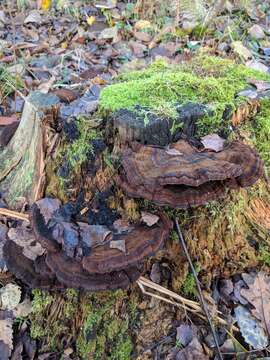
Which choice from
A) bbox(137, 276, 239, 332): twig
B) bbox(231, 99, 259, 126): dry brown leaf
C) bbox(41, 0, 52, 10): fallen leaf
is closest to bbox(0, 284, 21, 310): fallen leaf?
bbox(137, 276, 239, 332): twig

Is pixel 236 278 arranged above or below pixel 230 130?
below

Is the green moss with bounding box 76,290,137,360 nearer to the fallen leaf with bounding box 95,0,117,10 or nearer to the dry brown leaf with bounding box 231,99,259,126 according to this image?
the dry brown leaf with bounding box 231,99,259,126

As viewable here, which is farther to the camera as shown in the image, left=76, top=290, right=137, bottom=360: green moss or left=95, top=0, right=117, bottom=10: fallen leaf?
left=95, top=0, right=117, bottom=10: fallen leaf

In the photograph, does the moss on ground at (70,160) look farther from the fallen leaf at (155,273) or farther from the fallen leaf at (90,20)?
the fallen leaf at (90,20)

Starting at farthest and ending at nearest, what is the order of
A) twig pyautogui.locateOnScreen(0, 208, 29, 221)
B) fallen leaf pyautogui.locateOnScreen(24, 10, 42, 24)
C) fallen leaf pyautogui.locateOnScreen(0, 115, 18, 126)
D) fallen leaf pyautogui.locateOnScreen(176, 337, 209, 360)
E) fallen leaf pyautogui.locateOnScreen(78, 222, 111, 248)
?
fallen leaf pyautogui.locateOnScreen(24, 10, 42, 24)
fallen leaf pyautogui.locateOnScreen(0, 115, 18, 126)
twig pyautogui.locateOnScreen(0, 208, 29, 221)
fallen leaf pyautogui.locateOnScreen(176, 337, 209, 360)
fallen leaf pyautogui.locateOnScreen(78, 222, 111, 248)

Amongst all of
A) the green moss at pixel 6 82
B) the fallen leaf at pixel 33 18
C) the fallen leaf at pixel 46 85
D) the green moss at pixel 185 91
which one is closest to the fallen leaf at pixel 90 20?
the fallen leaf at pixel 33 18

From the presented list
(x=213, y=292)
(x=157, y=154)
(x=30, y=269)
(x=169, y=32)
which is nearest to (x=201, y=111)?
(x=157, y=154)

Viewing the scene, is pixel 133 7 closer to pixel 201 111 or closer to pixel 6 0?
pixel 6 0
